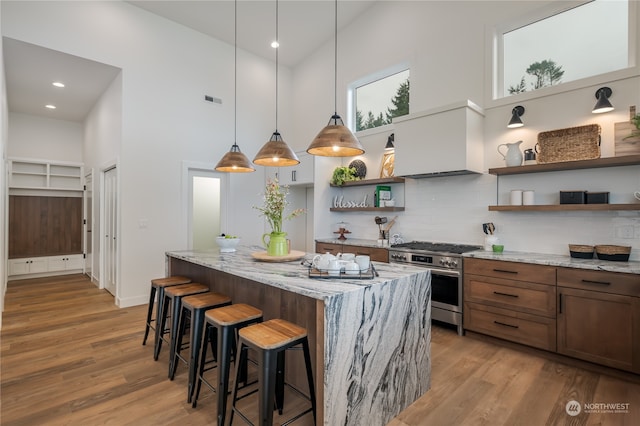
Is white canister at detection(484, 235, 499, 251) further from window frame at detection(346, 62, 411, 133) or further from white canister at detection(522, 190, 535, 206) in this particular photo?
window frame at detection(346, 62, 411, 133)

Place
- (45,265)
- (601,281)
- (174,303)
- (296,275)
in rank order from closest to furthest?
(296,275) → (601,281) → (174,303) → (45,265)

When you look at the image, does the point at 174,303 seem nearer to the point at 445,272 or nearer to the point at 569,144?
the point at 445,272

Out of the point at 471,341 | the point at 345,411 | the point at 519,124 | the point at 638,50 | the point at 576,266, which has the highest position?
the point at 638,50

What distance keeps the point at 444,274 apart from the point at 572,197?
4.65ft

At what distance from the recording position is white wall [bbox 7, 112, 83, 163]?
646 cm

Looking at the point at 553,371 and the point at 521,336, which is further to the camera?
the point at 521,336

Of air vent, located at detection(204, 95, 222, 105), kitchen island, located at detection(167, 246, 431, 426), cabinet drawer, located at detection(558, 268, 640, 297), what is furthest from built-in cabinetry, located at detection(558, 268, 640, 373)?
air vent, located at detection(204, 95, 222, 105)

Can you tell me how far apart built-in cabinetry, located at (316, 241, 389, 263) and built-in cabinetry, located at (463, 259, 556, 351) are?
3.49ft

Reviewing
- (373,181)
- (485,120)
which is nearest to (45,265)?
(373,181)

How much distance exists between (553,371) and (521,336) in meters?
0.37

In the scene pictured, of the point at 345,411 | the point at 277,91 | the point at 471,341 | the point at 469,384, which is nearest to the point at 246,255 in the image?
the point at 345,411

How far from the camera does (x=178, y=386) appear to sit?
8.02ft

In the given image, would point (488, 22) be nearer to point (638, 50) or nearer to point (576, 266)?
point (638, 50)

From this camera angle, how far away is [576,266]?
2678 mm
